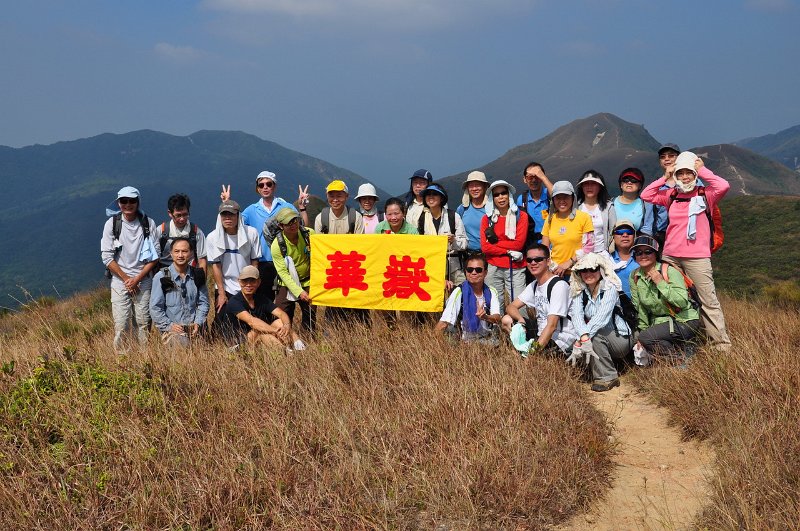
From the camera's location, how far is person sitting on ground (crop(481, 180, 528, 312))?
7918 millimetres

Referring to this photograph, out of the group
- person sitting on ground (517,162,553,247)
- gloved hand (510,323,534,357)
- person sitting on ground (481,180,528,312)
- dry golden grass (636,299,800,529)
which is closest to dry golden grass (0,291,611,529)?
gloved hand (510,323,534,357)

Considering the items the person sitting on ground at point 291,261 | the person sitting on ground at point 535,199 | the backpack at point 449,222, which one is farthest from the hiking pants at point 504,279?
the person sitting on ground at point 291,261

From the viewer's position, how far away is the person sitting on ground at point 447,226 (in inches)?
326

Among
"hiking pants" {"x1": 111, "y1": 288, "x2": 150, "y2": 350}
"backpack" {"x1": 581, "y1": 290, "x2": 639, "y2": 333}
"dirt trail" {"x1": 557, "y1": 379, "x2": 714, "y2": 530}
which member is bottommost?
"dirt trail" {"x1": 557, "y1": 379, "x2": 714, "y2": 530}

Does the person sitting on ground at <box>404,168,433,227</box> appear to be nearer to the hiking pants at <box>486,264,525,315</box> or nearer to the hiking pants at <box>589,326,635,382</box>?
the hiking pants at <box>486,264,525,315</box>

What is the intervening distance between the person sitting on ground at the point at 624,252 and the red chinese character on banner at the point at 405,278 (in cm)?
263

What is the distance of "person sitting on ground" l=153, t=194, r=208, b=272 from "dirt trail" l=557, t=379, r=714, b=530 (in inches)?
227

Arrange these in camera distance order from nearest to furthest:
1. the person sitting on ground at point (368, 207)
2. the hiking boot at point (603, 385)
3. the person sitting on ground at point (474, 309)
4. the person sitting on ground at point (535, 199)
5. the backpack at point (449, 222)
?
the hiking boot at point (603, 385)
the person sitting on ground at point (474, 309)
the person sitting on ground at point (535, 199)
the backpack at point (449, 222)
the person sitting on ground at point (368, 207)

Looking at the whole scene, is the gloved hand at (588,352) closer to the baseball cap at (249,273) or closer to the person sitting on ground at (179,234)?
the baseball cap at (249,273)

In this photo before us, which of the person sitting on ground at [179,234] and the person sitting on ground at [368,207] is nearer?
the person sitting on ground at [179,234]

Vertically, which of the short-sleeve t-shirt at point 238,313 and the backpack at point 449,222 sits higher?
the backpack at point 449,222

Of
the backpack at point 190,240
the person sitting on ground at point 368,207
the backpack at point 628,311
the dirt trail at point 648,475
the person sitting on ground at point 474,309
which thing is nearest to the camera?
the dirt trail at point 648,475

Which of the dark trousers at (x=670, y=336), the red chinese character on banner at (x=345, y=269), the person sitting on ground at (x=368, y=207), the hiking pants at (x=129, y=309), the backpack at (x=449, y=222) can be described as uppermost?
the person sitting on ground at (x=368, y=207)

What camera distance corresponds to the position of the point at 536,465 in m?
4.37
